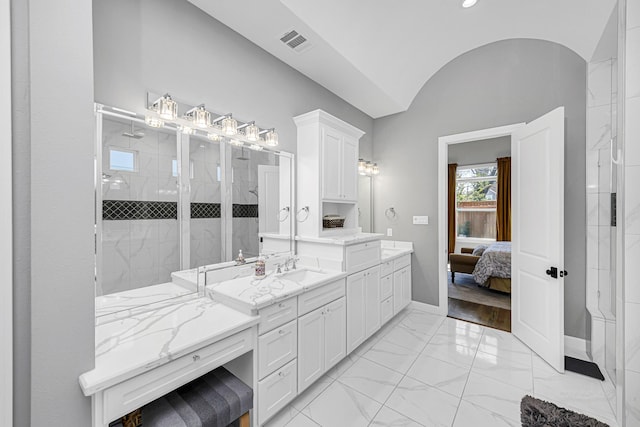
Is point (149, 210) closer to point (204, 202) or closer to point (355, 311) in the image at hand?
point (204, 202)

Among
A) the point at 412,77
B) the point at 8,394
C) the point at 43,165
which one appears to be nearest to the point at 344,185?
the point at 412,77

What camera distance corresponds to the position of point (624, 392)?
1543mm

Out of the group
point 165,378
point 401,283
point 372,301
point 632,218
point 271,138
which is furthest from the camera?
point 401,283

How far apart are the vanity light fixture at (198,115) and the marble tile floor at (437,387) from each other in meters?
2.05

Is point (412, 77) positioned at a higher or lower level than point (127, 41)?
higher

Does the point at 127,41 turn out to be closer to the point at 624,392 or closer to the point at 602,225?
the point at 624,392

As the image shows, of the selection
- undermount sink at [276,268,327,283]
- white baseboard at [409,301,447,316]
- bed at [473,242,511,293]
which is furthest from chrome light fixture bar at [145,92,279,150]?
bed at [473,242,511,293]

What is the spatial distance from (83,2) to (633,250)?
2.93 m

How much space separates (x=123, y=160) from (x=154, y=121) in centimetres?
31

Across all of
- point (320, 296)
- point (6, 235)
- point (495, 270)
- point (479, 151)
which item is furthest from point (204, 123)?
point (479, 151)

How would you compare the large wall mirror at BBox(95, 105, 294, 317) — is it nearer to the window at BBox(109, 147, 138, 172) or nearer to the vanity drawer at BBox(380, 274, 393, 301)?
the window at BBox(109, 147, 138, 172)

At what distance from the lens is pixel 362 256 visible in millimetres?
2551

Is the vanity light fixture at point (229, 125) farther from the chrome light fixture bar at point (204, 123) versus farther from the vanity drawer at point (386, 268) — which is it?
the vanity drawer at point (386, 268)

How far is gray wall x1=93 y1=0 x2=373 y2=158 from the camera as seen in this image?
1.50 meters
